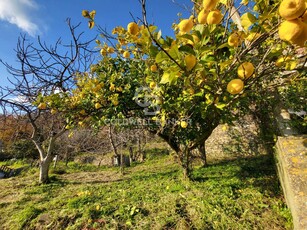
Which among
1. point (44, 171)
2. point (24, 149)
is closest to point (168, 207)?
point (44, 171)

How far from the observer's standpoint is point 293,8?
63cm

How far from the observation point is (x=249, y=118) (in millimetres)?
8258

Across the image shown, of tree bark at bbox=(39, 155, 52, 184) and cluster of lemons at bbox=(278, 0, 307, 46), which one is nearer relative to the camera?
cluster of lemons at bbox=(278, 0, 307, 46)

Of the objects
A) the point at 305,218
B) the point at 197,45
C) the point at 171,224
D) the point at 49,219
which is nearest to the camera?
the point at 197,45

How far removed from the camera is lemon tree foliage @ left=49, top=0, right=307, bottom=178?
2.94 ft

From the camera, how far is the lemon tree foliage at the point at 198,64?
90 centimetres

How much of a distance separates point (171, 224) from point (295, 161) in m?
1.94

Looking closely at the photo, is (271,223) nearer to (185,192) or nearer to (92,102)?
(185,192)

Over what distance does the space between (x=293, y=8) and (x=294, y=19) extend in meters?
Answer: 0.06

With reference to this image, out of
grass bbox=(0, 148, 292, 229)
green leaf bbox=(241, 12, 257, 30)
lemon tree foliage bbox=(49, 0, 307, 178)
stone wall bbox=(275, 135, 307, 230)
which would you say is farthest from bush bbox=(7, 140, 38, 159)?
green leaf bbox=(241, 12, 257, 30)

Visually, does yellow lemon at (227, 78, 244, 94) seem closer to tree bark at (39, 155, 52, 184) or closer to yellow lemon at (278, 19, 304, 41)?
yellow lemon at (278, 19, 304, 41)

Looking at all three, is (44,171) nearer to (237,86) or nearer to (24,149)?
(237,86)

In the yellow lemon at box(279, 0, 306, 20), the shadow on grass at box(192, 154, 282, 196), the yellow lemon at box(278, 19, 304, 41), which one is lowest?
the shadow on grass at box(192, 154, 282, 196)

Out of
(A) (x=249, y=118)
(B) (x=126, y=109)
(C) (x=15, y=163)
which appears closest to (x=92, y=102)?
(B) (x=126, y=109)
